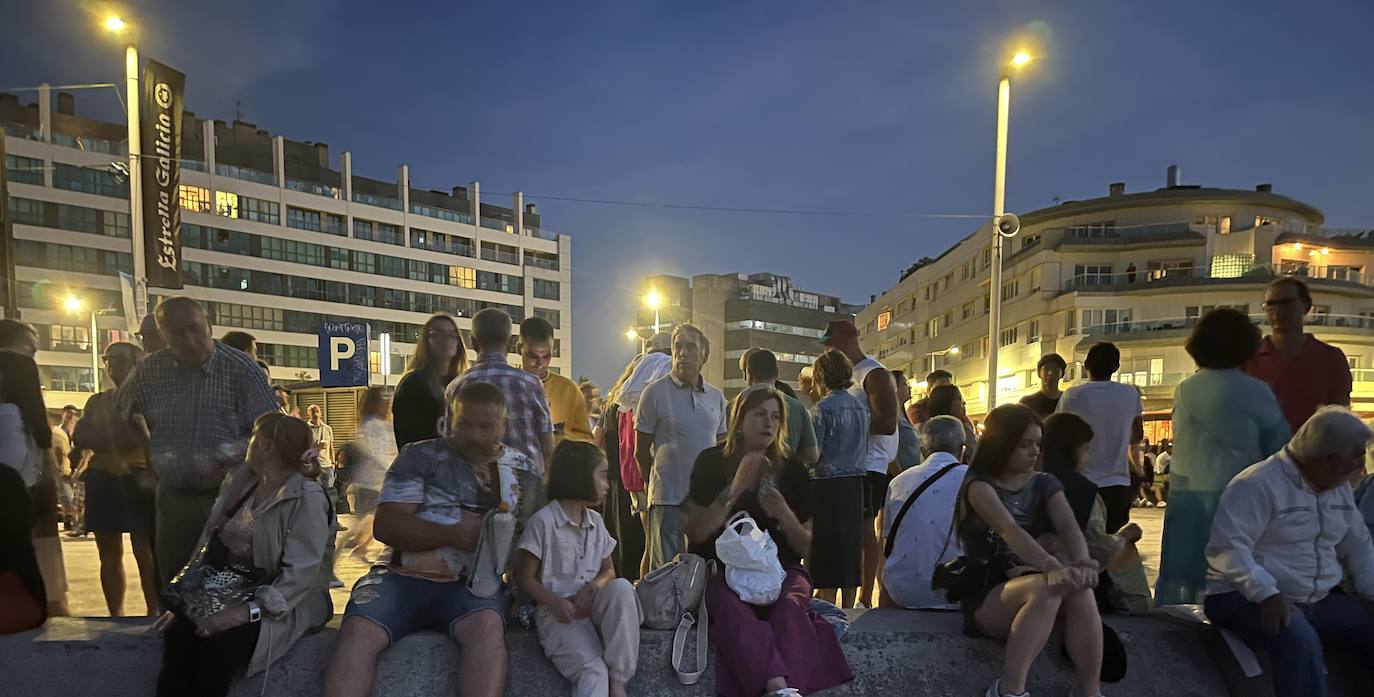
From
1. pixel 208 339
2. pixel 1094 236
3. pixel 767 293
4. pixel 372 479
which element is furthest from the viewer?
pixel 767 293

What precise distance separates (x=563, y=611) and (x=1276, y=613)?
291cm

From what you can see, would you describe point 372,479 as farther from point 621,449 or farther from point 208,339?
point 208,339

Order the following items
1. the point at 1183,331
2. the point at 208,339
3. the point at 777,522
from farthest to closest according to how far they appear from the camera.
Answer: the point at 1183,331, the point at 208,339, the point at 777,522

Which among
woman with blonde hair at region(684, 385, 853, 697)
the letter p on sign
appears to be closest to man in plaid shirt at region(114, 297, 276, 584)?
woman with blonde hair at region(684, 385, 853, 697)

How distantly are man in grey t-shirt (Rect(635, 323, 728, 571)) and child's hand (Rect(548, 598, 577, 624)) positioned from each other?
4.01 feet

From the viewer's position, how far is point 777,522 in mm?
3236

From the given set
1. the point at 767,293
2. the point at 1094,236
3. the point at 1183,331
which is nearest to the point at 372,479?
the point at 1183,331

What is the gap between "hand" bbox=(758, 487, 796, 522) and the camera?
3.20 metres

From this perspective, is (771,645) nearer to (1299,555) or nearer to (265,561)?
(265,561)

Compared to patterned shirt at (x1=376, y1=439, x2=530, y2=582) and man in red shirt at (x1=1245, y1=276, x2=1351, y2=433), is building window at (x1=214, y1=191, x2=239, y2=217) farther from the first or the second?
man in red shirt at (x1=1245, y1=276, x2=1351, y2=433)

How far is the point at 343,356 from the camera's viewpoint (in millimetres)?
18141

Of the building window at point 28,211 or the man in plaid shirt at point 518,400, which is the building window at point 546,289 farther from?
the man in plaid shirt at point 518,400

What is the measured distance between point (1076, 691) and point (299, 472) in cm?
342

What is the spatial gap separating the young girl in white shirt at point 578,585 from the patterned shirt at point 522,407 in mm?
634
